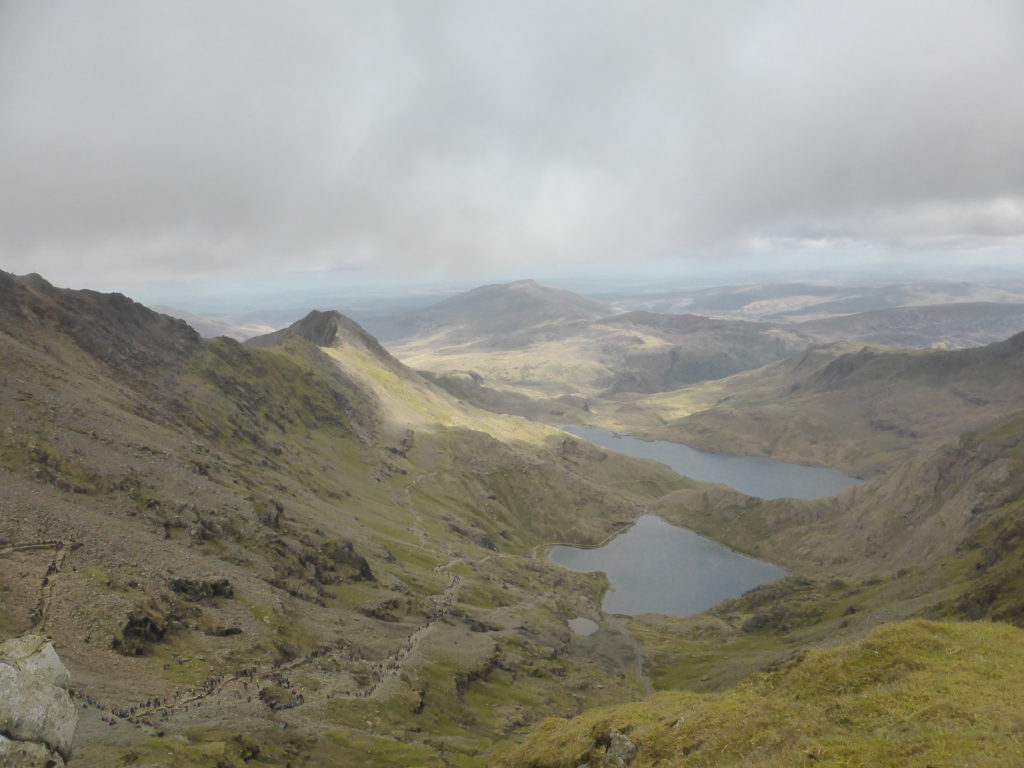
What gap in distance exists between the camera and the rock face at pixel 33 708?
33.6 metres

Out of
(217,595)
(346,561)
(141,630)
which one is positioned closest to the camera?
(141,630)

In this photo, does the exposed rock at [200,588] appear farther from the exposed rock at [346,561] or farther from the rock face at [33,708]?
the rock face at [33,708]

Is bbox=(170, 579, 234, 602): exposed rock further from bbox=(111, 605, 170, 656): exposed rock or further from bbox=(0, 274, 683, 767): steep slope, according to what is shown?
bbox=(111, 605, 170, 656): exposed rock

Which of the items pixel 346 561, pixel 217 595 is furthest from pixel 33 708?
pixel 346 561

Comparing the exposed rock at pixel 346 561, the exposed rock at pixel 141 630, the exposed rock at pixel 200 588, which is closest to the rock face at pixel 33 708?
the exposed rock at pixel 141 630

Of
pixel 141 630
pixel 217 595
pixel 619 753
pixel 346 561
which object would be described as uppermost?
pixel 619 753

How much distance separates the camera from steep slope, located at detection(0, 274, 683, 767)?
58844 mm

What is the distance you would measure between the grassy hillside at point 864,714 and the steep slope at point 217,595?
36.7m

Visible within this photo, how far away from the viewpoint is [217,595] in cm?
8300

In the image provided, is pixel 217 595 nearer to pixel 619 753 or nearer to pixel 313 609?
pixel 313 609

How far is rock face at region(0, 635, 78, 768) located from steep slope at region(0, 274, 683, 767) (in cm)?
796

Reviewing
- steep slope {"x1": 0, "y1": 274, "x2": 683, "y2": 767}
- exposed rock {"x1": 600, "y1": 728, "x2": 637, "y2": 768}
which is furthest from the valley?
exposed rock {"x1": 600, "y1": 728, "x2": 637, "y2": 768}

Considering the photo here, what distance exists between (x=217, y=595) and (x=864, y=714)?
82.8m

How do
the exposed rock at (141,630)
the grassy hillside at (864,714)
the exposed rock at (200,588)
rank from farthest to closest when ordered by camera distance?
the exposed rock at (200,588) → the exposed rock at (141,630) → the grassy hillside at (864,714)
